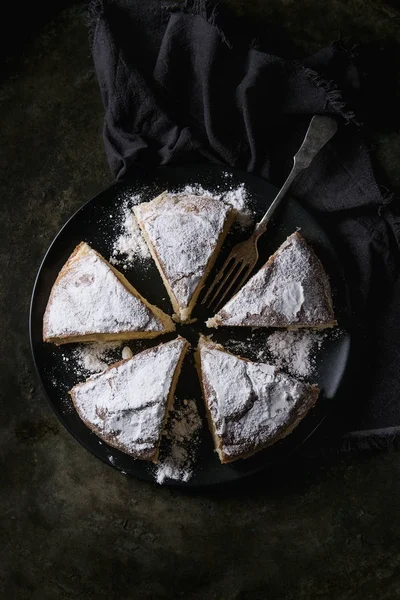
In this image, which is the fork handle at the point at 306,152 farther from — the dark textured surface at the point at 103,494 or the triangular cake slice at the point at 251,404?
the triangular cake slice at the point at 251,404

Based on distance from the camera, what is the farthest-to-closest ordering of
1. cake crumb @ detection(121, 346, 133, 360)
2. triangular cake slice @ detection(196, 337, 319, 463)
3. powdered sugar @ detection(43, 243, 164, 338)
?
1. cake crumb @ detection(121, 346, 133, 360)
2. powdered sugar @ detection(43, 243, 164, 338)
3. triangular cake slice @ detection(196, 337, 319, 463)

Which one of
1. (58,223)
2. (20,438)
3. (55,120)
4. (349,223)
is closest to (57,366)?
(20,438)

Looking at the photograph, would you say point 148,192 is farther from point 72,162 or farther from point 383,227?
point 383,227

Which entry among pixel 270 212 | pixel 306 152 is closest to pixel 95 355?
pixel 270 212

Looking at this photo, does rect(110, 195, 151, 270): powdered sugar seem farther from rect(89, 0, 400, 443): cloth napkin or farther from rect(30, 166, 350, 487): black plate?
rect(89, 0, 400, 443): cloth napkin

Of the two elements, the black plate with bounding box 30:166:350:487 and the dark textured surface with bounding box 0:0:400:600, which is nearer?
the black plate with bounding box 30:166:350:487

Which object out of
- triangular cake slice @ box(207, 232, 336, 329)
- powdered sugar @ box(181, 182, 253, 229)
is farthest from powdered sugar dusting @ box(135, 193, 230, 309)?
triangular cake slice @ box(207, 232, 336, 329)

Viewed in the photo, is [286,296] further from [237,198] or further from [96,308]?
[96,308]
